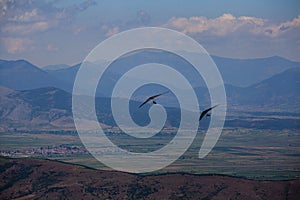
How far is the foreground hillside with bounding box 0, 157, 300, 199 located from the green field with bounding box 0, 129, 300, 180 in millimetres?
35318

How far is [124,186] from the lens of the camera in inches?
3046

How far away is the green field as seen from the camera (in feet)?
413

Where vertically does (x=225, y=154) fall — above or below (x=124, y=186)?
above

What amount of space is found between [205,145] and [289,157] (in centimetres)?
3296

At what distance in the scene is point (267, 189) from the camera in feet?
247

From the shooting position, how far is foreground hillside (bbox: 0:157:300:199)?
243 ft

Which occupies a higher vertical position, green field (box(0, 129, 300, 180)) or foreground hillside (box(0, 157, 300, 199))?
green field (box(0, 129, 300, 180))

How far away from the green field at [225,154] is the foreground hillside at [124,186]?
35.3m

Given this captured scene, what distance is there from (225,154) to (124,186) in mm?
84726

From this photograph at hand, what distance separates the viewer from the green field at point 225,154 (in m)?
126

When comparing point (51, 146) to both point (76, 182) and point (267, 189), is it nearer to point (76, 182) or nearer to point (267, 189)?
point (76, 182)

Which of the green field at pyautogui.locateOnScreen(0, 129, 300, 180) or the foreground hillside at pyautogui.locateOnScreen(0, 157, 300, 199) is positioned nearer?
the foreground hillside at pyautogui.locateOnScreen(0, 157, 300, 199)

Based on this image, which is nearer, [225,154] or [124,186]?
[124,186]

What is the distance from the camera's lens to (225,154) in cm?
A: 15900
